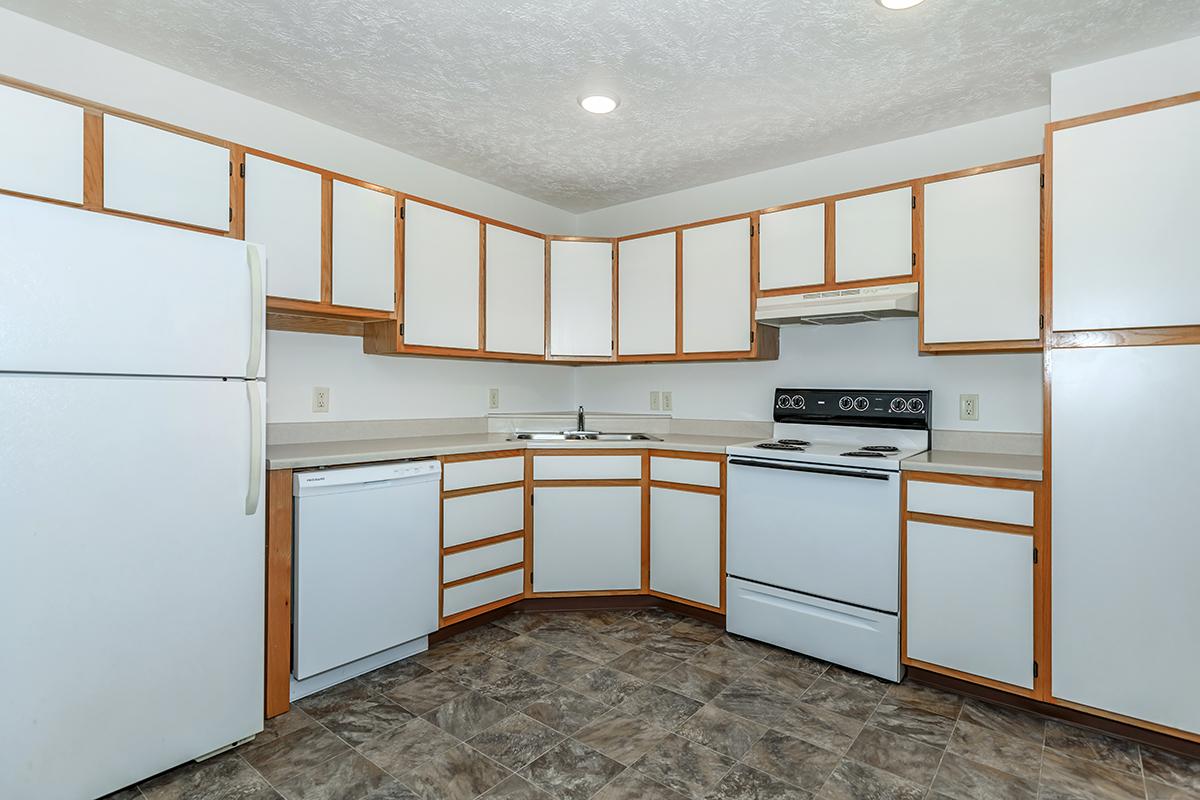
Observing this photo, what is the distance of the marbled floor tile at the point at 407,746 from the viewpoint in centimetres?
197

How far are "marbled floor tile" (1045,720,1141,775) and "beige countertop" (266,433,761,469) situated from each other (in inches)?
64.9

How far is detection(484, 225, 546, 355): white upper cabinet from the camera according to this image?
3400mm

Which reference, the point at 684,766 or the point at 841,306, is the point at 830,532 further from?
the point at 684,766

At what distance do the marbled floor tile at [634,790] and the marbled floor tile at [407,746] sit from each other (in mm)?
580

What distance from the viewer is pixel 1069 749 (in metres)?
2.05

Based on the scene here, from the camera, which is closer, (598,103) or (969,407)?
(598,103)

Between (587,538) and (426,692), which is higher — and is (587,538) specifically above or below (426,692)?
above

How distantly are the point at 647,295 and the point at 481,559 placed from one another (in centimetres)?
180

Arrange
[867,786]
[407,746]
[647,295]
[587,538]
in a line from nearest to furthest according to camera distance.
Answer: [867,786] → [407,746] → [587,538] → [647,295]

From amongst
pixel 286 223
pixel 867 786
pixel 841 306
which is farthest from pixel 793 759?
pixel 286 223

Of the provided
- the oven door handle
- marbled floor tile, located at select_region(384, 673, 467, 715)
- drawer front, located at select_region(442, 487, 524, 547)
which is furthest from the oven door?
marbled floor tile, located at select_region(384, 673, 467, 715)

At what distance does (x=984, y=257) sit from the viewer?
250 centimetres

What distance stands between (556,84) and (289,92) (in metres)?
1.21

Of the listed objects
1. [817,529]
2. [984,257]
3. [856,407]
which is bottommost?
[817,529]
